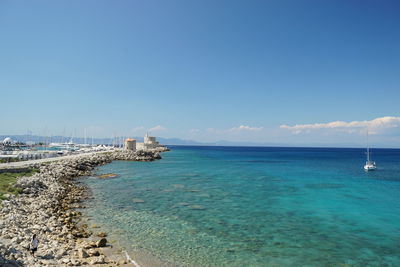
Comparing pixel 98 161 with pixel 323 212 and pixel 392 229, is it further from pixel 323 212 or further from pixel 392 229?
pixel 392 229

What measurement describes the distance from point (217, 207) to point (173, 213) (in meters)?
4.05

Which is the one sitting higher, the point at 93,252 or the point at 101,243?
the point at 93,252

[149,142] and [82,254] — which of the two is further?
[149,142]

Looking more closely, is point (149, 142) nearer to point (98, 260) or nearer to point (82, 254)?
point (82, 254)

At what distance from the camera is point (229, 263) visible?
11.5 m

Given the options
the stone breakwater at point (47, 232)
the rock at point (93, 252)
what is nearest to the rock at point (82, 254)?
the stone breakwater at point (47, 232)

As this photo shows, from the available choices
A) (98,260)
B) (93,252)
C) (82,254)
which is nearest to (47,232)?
(82,254)

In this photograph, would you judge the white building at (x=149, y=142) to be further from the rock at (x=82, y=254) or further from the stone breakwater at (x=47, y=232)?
the rock at (x=82, y=254)

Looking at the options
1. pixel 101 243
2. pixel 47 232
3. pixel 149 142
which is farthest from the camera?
pixel 149 142

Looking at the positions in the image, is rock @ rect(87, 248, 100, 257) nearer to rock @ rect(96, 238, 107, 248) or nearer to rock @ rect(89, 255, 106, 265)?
rock @ rect(89, 255, 106, 265)

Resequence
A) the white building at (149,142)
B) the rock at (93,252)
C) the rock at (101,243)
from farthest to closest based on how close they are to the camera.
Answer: the white building at (149,142) < the rock at (101,243) < the rock at (93,252)

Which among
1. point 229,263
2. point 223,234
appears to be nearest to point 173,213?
point 223,234

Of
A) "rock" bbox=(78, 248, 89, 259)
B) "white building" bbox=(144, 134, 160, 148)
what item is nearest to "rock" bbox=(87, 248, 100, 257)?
"rock" bbox=(78, 248, 89, 259)

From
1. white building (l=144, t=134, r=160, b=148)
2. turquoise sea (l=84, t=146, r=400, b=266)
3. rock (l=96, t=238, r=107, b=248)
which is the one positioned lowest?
turquoise sea (l=84, t=146, r=400, b=266)
